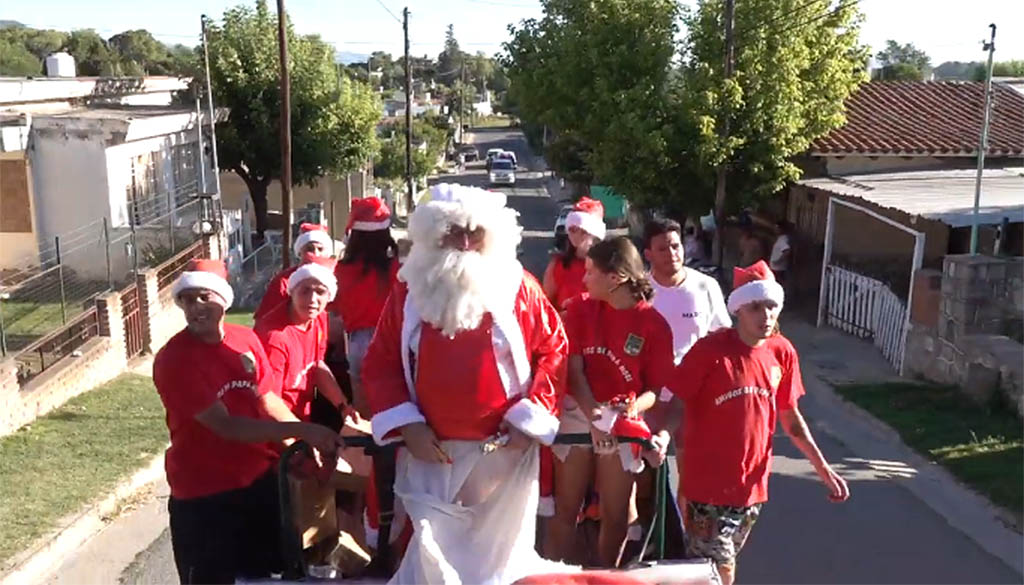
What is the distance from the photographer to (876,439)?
28.6 ft

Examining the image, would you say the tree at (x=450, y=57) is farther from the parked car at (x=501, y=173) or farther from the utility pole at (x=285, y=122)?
the utility pole at (x=285, y=122)

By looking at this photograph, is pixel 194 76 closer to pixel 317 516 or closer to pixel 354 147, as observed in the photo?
pixel 354 147

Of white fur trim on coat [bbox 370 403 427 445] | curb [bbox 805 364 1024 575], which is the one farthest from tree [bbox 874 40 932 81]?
white fur trim on coat [bbox 370 403 427 445]

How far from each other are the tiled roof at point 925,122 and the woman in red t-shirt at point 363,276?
13206 millimetres

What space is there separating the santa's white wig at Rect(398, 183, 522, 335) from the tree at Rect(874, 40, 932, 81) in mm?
38078

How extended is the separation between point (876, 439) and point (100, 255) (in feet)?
48.3

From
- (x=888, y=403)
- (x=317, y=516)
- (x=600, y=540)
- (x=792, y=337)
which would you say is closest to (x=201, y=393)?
(x=317, y=516)

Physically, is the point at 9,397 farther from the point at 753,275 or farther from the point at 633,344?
the point at 753,275

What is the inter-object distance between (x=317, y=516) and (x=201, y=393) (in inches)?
23.6

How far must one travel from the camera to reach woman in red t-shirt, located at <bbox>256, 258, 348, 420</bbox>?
3.95 meters

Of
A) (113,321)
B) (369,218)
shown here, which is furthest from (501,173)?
(369,218)

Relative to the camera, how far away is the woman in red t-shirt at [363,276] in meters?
4.71

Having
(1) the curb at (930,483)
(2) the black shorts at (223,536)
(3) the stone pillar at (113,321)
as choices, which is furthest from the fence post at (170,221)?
(2) the black shorts at (223,536)

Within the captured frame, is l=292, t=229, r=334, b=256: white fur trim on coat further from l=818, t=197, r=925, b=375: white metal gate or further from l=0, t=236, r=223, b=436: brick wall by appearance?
l=818, t=197, r=925, b=375: white metal gate
